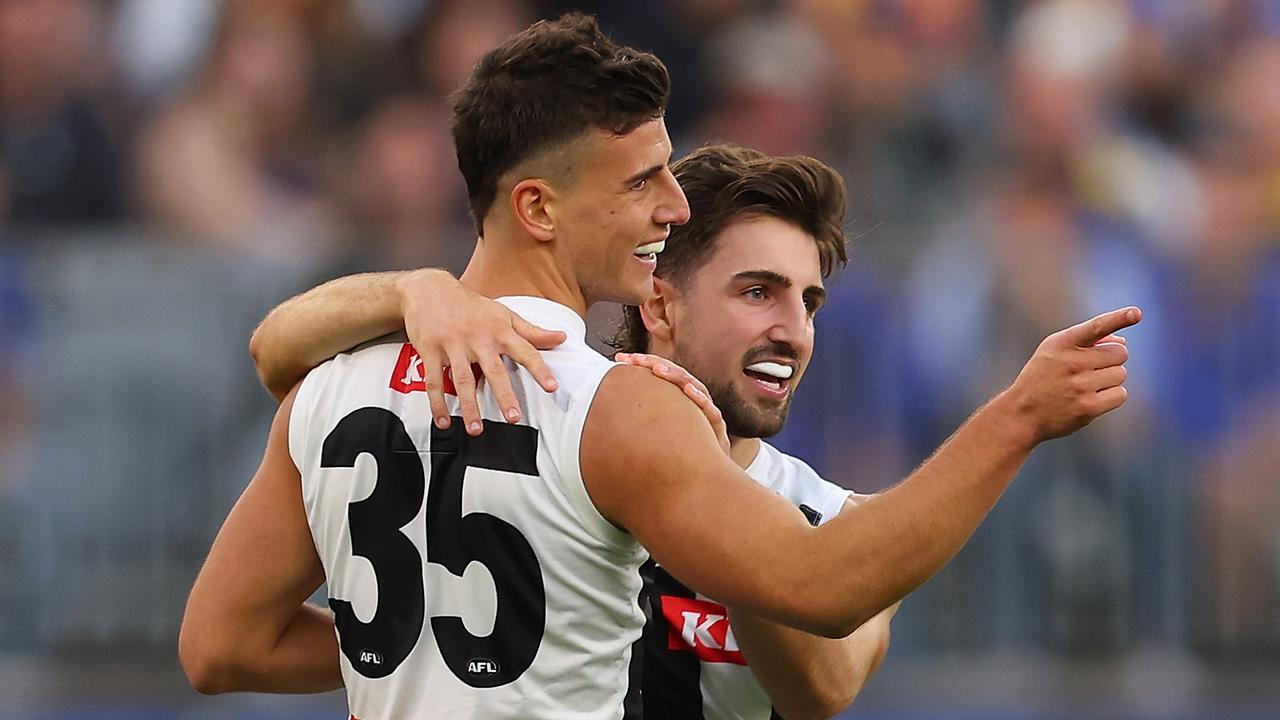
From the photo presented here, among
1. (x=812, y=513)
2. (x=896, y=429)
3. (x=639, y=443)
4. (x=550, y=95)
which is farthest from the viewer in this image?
(x=896, y=429)

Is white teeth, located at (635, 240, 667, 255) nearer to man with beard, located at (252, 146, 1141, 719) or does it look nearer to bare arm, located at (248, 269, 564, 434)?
bare arm, located at (248, 269, 564, 434)

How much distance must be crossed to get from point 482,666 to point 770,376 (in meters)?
1.37

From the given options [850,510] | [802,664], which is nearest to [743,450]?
[802,664]

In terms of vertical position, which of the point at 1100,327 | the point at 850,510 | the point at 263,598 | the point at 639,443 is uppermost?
the point at 1100,327

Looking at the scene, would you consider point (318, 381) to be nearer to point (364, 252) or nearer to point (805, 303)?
point (805, 303)

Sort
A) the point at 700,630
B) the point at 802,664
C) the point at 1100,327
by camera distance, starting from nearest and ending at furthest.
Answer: the point at 1100,327
the point at 802,664
the point at 700,630

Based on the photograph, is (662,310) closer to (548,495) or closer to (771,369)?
(771,369)

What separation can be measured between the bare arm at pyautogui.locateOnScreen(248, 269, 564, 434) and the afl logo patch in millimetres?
425

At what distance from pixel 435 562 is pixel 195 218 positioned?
583 cm

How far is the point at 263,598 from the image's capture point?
3.93 meters

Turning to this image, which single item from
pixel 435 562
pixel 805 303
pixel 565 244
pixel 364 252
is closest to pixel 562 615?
pixel 435 562

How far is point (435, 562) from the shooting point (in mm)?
3506

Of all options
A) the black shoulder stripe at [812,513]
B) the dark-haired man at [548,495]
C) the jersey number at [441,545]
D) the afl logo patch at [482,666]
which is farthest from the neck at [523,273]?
the black shoulder stripe at [812,513]

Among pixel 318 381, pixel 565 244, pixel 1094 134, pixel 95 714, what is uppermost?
pixel 1094 134
